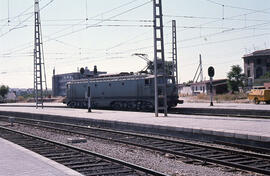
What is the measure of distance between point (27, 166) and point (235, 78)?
202ft

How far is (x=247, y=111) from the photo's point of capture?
2406cm

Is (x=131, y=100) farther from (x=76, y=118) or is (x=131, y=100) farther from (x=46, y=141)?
(x=46, y=141)

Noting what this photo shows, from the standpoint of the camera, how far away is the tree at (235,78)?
213 feet

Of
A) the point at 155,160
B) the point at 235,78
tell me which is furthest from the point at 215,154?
the point at 235,78

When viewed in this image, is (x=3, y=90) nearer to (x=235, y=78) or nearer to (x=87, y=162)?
(x=235, y=78)

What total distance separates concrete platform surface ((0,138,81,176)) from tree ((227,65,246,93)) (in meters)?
57.7

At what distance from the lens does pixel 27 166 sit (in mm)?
8594

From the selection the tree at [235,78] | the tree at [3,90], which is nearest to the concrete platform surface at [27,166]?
the tree at [235,78]

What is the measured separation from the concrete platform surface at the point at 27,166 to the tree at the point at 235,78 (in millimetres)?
57652

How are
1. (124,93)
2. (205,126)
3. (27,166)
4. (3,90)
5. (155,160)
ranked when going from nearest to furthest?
(27,166) < (155,160) < (205,126) < (124,93) < (3,90)

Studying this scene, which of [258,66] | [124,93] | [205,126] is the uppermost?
[258,66]

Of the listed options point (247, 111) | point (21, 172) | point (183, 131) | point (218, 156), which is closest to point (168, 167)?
point (218, 156)

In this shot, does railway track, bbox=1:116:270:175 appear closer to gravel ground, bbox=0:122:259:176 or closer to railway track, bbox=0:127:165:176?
gravel ground, bbox=0:122:259:176

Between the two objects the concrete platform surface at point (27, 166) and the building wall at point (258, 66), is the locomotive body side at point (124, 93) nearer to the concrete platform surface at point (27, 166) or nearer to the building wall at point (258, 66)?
the concrete platform surface at point (27, 166)
